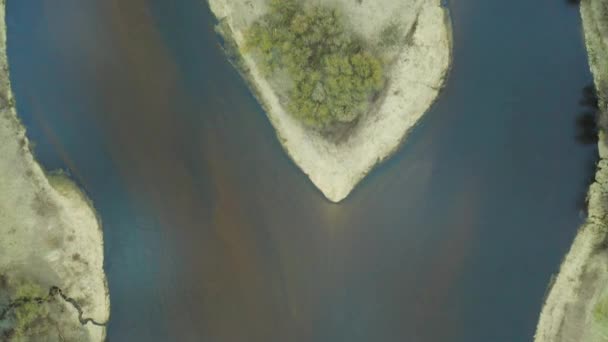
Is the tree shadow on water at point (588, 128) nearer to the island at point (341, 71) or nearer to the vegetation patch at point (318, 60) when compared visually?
the island at point (341, 71)

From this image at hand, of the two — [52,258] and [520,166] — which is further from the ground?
A: [52,258]

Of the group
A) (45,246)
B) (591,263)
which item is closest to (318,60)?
(591,263)

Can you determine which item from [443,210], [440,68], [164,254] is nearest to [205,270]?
[164,254]

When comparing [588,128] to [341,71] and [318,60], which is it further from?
[318,60]

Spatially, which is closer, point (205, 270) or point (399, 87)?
point (399, 87)

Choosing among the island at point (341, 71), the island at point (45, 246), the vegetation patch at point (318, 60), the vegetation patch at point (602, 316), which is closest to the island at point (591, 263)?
the vegetation patch at point (602, 316)

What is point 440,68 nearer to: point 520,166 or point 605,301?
point 520,166
